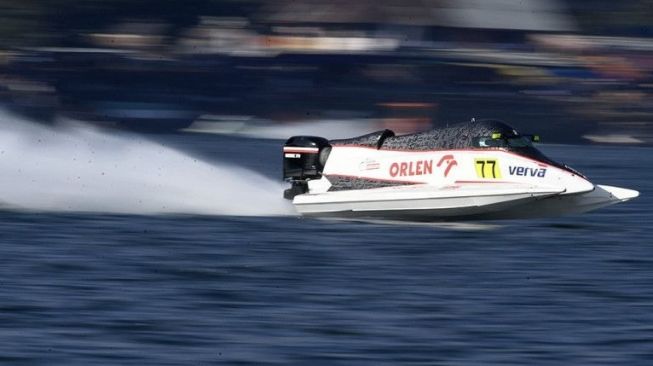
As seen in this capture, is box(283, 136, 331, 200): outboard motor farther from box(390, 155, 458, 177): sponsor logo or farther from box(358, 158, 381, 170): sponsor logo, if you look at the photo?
box(390, 155, 458, 177): sponsor logo

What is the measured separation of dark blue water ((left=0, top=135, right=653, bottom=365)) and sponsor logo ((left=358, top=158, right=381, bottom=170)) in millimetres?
562

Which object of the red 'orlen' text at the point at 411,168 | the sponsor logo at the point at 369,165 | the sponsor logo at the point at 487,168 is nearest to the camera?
the sponsor logo at the point at 487,168

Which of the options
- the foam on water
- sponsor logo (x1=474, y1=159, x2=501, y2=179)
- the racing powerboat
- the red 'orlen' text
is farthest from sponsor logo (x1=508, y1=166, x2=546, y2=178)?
the foam on water

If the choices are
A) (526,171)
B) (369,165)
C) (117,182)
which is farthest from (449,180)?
(117,182)

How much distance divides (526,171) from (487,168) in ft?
1.06

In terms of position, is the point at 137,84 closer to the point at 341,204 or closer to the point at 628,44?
the point at 628,44

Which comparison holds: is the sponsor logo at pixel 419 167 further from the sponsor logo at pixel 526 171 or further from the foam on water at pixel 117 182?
the foam on water at pixel 117 182

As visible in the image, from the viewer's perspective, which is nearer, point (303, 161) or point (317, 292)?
point (317, 292)

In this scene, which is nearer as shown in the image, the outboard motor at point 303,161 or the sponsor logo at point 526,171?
the sponsor logo at point 526,171

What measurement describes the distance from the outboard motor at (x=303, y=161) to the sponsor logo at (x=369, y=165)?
1.34 ft

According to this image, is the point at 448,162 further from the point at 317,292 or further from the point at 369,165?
the point at 317,292

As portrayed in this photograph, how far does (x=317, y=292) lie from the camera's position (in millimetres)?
8148

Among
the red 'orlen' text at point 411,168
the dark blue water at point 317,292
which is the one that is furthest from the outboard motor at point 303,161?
the red 'orlen' text at point 411,168

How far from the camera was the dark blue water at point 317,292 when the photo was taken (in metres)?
6.73
